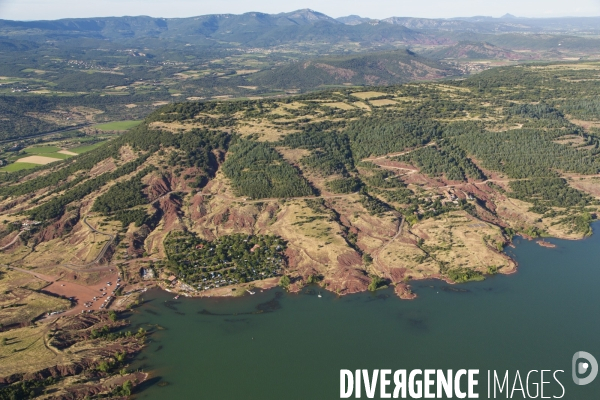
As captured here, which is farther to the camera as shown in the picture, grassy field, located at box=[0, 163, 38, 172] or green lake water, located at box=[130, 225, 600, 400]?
grassy field, located at box=[0, 163, 38, 172]

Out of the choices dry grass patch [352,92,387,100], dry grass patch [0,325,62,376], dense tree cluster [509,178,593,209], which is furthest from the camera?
dry grass patch [352,92,387,100]

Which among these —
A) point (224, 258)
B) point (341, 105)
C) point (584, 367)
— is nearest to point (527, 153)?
point (341, 105)

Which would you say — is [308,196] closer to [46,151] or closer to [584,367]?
[584,367]

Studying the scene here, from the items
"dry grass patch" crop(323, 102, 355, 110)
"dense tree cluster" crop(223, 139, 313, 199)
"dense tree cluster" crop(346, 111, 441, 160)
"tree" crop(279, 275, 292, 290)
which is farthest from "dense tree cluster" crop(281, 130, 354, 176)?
"tree" crop(279, 275, 292, 290)

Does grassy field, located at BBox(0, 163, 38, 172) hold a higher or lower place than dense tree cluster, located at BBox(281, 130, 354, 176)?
lower

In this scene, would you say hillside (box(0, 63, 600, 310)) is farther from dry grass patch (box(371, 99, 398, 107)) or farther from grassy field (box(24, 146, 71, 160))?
grassy field (box(24, 146, 71, 160))

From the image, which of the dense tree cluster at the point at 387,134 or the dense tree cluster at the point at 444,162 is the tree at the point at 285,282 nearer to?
the dense tree cluster at the point at 387,134

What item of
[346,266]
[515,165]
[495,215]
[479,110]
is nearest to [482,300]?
[346,266]

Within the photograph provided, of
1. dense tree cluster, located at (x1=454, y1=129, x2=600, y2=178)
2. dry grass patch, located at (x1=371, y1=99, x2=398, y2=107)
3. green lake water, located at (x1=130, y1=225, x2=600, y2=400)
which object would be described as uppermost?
dry grass patch, located at (x1=371, y1=99, x2=398, y2=107)

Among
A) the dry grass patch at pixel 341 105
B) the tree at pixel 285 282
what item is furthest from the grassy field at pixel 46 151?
the tree at pixel 285 282
